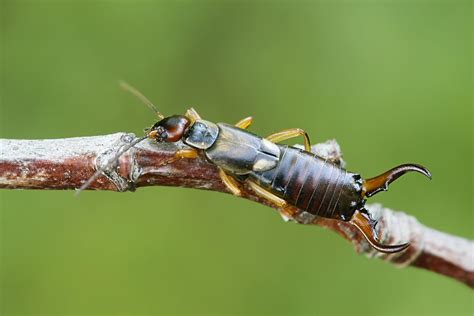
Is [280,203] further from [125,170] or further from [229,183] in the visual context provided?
[125,170]

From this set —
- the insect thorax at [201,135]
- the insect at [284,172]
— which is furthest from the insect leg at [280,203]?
the insect thorax at [201,135]

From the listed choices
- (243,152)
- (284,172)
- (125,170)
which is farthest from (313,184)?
(125,170)

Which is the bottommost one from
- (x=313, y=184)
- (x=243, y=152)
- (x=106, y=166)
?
(x=106, y=166)

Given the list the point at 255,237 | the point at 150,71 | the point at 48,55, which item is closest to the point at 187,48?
the point at 150,71

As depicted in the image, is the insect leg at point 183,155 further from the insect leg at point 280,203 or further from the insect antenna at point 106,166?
the insect leg at point 280,203

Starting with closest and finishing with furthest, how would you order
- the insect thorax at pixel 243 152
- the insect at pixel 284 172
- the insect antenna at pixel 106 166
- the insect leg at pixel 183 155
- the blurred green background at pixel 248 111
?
the insect antenna at pixel 106 166 < the insect leg at pixel 183 155 < the insect at pixel 284 172 < the insect thorax at pixel 243 152 < the blurred green background at pixel 248 111

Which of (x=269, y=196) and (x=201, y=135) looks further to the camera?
(x=201, y=135)
